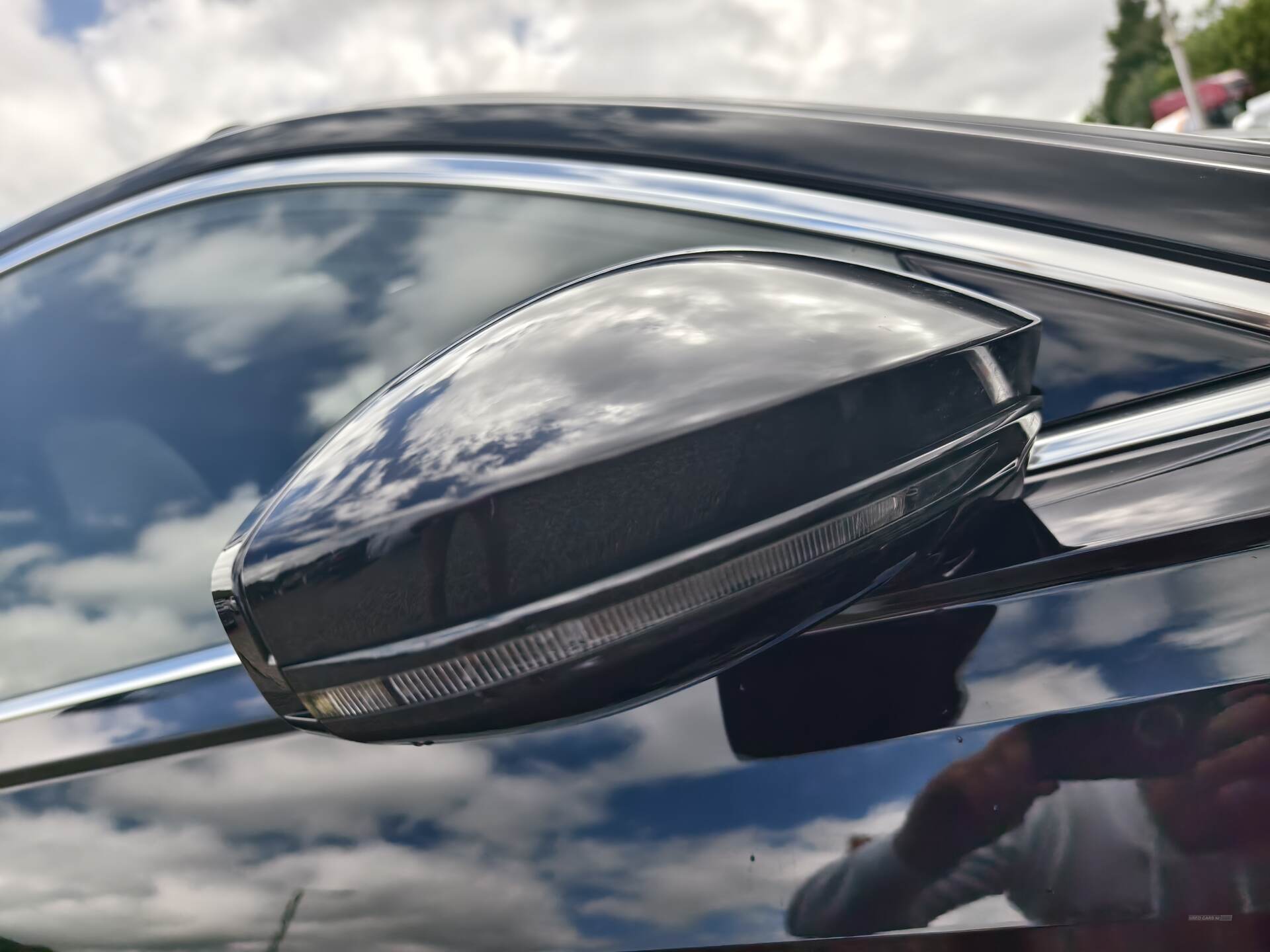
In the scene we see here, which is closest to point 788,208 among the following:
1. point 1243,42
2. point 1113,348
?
point 1113,348

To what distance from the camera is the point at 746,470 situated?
24.3 inches

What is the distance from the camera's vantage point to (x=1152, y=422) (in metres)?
0.81

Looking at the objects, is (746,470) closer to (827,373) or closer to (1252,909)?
(827,373)

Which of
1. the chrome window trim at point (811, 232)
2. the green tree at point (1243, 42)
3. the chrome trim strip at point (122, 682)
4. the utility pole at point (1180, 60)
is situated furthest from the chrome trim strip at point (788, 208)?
the green tree at point (1243, 42)

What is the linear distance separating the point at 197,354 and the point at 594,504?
0.80 m

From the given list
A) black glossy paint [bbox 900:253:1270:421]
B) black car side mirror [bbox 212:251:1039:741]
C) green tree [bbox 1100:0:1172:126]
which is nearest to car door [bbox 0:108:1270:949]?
black glossy paint [bbox 900:253:1270:421]

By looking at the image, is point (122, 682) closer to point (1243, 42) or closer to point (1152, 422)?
point (1152, 422)

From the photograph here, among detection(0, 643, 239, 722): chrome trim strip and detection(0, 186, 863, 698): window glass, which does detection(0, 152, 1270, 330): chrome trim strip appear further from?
detection(0, 643, 239, 722): chrome trim strip

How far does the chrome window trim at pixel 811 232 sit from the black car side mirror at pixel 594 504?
7.9 inches

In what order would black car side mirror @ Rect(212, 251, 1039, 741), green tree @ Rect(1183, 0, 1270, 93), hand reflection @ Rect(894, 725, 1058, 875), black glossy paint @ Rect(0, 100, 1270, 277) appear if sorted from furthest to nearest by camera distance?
green tree @ Rect(1183, 0, 1270, 93)
black glossy paint @ Rect(0, 100, 1270, 277)
hand reflection @ Rect(894, 725, 1058, 875)
black car side mirror @ Rect(212, 251, 1039, 741)

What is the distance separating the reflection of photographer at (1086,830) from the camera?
695mm

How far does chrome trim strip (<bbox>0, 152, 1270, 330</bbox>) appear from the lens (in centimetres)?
82

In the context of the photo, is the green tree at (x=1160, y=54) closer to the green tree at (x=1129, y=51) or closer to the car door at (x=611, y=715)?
the green tree at (x=1129, y=51)

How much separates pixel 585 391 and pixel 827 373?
159mm
